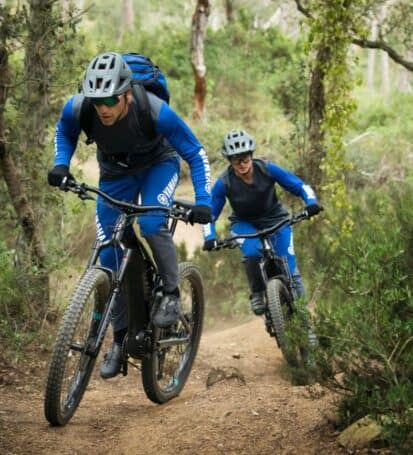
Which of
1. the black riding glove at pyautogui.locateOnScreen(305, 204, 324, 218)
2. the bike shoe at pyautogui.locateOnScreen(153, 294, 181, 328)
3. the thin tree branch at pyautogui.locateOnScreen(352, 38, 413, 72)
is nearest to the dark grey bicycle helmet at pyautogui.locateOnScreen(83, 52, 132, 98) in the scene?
the bike shoe at pyautogui.locateOnScreen(153, 294, 181, 328)

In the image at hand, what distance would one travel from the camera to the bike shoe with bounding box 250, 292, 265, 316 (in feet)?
24.5

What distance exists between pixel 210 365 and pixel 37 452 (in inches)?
143

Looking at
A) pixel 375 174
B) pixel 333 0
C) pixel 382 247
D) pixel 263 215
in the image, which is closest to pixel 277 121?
pixel 375 174

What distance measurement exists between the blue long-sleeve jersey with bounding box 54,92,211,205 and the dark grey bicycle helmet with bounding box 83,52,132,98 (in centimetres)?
29

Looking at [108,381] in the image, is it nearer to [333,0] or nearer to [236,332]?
[236,332]

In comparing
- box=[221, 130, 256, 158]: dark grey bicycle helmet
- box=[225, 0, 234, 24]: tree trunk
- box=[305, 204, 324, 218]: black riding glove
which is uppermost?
box=[225, 0, 234, 24]: tree trunk

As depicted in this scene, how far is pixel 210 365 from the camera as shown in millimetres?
7785

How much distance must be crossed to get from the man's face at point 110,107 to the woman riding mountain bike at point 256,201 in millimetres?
2616

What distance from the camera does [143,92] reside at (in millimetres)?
4770

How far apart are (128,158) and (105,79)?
713 mm

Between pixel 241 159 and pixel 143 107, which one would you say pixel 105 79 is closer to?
pixel 143 107

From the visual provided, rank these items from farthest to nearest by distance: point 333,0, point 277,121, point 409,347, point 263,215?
point 277,121, point 333,0, point 263,215, point 409,347

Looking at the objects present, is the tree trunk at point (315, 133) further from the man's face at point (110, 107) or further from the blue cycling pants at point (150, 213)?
the man's face at point (110, 107)

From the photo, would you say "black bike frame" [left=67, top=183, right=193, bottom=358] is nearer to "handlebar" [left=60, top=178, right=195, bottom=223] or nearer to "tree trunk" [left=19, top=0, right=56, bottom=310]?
"handlebar" [left=60, top=178, right=195, bottom=223]
